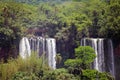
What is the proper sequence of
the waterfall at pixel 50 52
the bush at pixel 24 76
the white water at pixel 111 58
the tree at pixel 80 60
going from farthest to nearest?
the white water at pixel 111 58
the waterfall at pixel 50 52
the tree at pixel 80 60
the bush at pixel 24 76

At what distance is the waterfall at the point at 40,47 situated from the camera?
12.4 m

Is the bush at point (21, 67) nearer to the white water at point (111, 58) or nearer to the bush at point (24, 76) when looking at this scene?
the bush at point (24, 76)

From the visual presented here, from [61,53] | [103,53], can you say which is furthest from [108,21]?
[61,53]

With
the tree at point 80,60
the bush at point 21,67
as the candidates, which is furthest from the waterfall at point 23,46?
the tree at point 80,60

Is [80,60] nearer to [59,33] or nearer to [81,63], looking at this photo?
[81,63]

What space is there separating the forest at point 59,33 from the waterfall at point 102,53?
39 cm

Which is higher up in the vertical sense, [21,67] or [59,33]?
[59,33]

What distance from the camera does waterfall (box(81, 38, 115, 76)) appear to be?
43.3 feet

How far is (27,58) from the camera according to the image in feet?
33.6

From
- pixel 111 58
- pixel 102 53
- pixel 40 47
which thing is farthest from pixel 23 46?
pixel 111 58

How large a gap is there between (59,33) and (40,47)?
1362 mm

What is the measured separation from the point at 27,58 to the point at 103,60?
4.58 metres

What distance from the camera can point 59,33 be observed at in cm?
1348

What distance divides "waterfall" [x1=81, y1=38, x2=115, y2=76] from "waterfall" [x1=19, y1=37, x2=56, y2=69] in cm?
165
